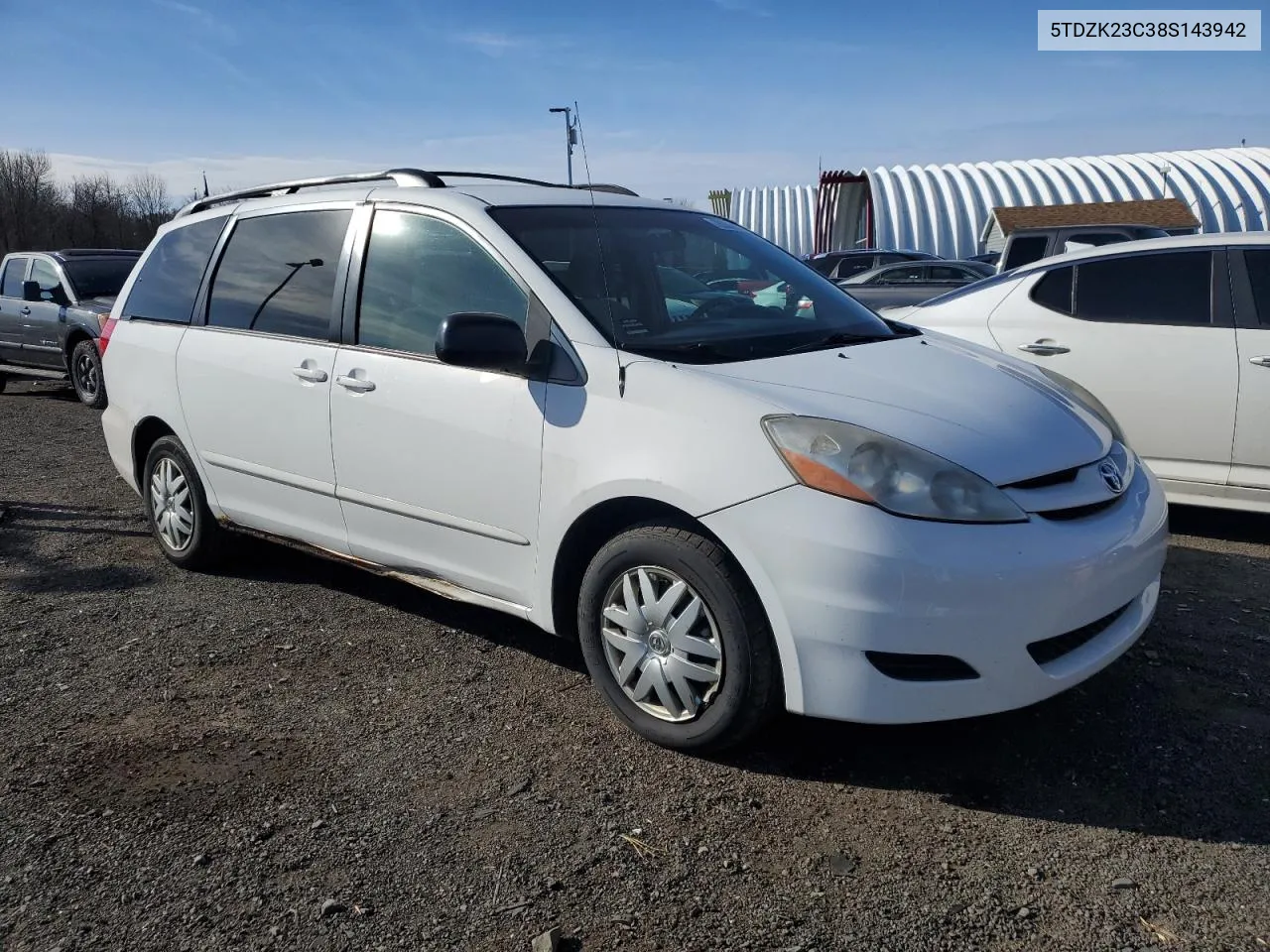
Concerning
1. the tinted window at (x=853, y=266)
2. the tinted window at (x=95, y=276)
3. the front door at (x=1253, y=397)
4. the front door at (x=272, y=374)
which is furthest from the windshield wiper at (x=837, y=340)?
the tinted window at (x=853, y=266)

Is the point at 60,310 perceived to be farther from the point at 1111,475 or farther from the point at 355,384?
the point at 1111,475

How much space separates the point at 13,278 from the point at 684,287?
39.2ft

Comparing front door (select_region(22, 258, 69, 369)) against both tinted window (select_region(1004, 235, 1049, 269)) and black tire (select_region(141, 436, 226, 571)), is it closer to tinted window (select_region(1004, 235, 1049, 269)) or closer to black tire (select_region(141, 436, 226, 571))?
black tire (select_region(141, 436, 226, 571))

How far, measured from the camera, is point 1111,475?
10.4 feet

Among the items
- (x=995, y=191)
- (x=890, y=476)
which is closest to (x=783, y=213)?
(x=995, y=191)

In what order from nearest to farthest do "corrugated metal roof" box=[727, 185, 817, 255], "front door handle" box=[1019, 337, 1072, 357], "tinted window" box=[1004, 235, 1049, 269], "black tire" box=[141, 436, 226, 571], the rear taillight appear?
"black tire" box=[141, 436, 226, 571] → the rear taillight → "front door handle" box=[1019, 337, 1072, 357] → "tinted window" box=[1004, 235, 1049, 269] → "corrugated metal roof" box=[727, 185, 817, 255]

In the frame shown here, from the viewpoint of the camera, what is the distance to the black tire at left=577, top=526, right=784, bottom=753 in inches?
114

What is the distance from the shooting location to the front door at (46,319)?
11773 mm

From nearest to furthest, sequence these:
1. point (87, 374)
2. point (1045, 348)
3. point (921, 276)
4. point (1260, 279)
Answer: point (1260, 279), point (1045, 348), point (87, 374), point (921, 276)

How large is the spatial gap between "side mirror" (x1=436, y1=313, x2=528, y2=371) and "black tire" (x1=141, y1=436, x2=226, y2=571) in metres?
2.17

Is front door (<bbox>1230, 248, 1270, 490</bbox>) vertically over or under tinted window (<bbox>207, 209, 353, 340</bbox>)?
under

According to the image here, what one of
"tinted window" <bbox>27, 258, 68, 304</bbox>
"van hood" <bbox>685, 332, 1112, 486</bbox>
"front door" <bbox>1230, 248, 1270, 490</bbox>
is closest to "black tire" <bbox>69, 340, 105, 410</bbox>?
"tinted window" <bbox>27, 258, 68, 304</bbox>

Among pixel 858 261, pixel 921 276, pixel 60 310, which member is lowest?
pixel 60 310

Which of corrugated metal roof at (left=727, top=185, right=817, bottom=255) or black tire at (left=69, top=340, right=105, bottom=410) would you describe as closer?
black tire at (left=69, top=340, right=105, bottom=410)
